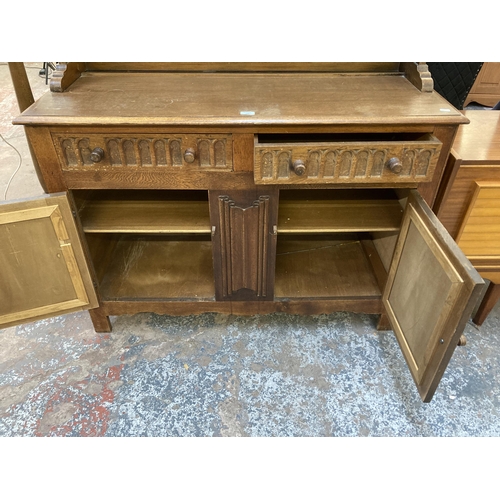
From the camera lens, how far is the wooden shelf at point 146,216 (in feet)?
4.43

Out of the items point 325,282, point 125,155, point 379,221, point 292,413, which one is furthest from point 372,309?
point 125,155

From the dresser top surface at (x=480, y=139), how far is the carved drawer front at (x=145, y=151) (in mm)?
791

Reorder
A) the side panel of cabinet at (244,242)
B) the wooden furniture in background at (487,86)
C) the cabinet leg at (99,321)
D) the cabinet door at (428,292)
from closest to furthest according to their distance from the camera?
the cabinet door at (428,292) → the side panel of cabinet at (244,242) → the cabinet leg at (99,321) → the wooden furniture in background at (487,86)

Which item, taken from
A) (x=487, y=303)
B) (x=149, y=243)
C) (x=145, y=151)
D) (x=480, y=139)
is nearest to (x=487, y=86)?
(x=480, y=139)

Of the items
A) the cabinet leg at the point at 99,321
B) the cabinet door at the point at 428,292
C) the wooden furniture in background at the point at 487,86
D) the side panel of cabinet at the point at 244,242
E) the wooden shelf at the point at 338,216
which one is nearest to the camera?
the cabinet door at the point at 428,292

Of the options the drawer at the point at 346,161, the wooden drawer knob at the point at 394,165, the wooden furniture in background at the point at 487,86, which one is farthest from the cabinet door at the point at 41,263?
the wooden furniture in background at the point at 487,86

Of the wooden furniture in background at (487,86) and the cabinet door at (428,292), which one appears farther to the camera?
the wooden furniture in background at (487,86)

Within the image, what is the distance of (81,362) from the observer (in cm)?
149

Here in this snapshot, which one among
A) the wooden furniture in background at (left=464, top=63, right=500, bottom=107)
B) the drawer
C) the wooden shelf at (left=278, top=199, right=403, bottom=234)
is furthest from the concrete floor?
the wooden furniture in background at (left=464, top=63, right=500, bottom=107)

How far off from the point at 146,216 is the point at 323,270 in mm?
752

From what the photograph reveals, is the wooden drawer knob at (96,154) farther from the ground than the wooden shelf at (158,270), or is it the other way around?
the wooden drawer knob at (96,154)

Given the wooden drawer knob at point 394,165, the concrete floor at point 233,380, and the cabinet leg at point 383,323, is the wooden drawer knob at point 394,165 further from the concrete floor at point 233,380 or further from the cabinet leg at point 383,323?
the concrete floor at point 233,380

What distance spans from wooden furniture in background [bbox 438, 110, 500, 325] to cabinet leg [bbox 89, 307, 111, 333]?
4.29ft

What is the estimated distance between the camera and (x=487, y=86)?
3057 millimetres
